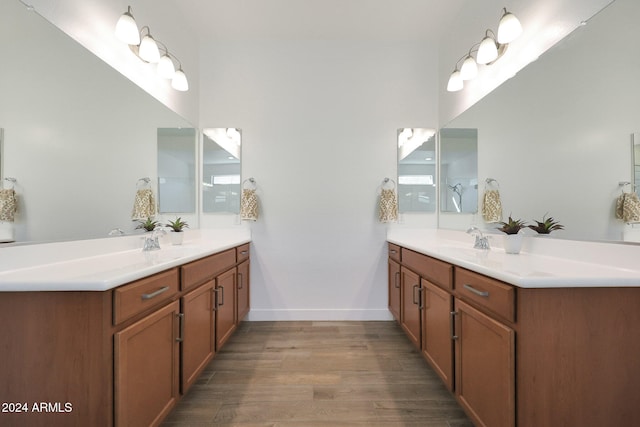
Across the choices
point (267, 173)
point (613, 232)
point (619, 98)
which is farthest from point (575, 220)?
point (267, 173)

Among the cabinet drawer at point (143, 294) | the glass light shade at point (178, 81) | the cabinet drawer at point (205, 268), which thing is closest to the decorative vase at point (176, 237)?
the cabinet drawer at point (205, 268)

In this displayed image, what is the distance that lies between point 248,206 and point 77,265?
135 centimetres

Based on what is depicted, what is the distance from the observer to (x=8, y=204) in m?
0.98

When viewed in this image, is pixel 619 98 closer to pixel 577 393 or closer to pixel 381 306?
pixel 577 393

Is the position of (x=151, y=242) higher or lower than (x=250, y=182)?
lower

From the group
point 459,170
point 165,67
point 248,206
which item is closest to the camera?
point 165,67

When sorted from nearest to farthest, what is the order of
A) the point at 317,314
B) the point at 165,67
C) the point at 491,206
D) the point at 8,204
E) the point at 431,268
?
the point at 8,204 < the point at 431,268 < the point at 491,206 < the point at 165,67 < the point at 317,314

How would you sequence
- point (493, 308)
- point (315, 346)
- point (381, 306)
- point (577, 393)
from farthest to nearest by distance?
point (381, 306)
point (315, 346)
point (493, 308)
point (577, 393)

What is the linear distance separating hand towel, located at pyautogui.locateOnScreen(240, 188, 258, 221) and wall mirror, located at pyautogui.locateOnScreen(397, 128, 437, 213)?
55.4 inches

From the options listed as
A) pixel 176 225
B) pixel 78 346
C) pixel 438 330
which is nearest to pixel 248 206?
pixel 176 225

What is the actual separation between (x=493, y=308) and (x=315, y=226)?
5.60 ft

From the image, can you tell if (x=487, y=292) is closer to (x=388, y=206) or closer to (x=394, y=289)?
(x=394, y=289)

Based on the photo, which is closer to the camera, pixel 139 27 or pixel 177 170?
pixel 139 27

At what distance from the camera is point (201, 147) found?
251 cm
